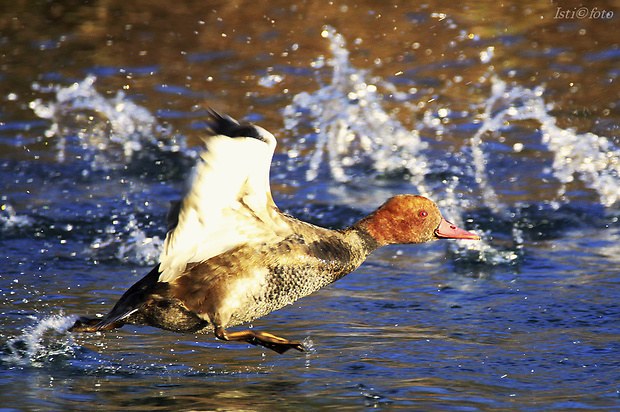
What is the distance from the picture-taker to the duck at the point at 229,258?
13.4ft

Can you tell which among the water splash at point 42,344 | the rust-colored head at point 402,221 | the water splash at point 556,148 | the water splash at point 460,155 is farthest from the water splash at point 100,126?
the rust-colored head at point 402,221

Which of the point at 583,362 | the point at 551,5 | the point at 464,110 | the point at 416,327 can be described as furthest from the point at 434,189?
the point at 551,5

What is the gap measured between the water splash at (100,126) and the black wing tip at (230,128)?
5.21 m

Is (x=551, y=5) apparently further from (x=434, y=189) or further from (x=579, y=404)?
(x=579, y=404)

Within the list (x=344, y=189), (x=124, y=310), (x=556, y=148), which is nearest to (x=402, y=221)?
(x=124, y=310)

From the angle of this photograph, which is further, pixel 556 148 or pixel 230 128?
pixel 556 148

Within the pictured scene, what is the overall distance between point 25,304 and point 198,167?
2.21 meters

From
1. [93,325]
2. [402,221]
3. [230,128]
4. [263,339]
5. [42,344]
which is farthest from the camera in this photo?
[402,221]

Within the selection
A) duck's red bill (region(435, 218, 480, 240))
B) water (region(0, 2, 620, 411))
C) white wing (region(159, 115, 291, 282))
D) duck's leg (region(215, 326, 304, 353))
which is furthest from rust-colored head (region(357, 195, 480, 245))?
duck's leg (region(215, 326, 304, 353))

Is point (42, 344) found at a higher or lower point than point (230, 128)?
lower

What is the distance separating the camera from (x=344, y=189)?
8.48m

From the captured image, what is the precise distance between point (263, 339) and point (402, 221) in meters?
1.29

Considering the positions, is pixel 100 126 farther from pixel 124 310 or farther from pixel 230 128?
pixel 230 128

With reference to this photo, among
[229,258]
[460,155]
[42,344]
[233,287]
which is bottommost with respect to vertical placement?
[42,344]
